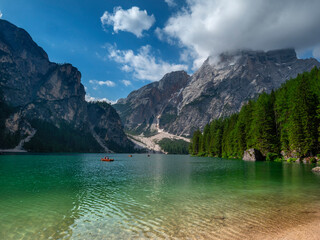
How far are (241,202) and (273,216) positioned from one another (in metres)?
3.89

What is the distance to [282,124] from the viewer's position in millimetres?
69000

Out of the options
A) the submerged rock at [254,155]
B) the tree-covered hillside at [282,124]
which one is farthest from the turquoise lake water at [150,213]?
the submerged rock at [254,155]

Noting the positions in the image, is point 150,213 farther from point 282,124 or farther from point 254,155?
point 282,124

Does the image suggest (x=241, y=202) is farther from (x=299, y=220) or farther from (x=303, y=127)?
(x=303, y=127)

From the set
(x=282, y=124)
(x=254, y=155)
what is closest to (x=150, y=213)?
(x=254, y=155)

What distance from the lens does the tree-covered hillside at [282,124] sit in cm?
5556

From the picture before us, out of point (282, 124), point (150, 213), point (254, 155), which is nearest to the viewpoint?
point (150, 213)

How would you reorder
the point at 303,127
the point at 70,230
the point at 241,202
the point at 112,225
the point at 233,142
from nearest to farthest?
the point at 70,230, the point at 112,225, the point at 241,202, the point at 303,127, the point at 233,142

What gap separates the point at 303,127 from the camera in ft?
182

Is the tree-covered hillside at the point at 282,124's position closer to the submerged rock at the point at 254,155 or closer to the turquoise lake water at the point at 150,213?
the submerged rock at the point at 254,155

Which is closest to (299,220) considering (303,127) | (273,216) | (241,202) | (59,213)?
(273,216)

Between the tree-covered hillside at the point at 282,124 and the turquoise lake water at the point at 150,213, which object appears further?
the tree-covered hillside at the point at 282,124

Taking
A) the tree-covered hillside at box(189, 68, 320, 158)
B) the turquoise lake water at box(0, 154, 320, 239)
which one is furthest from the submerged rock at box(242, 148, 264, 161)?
the turquoise lake water at box(0, 154, 320, 239)

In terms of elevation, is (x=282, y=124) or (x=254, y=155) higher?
(x=282, y=124)
